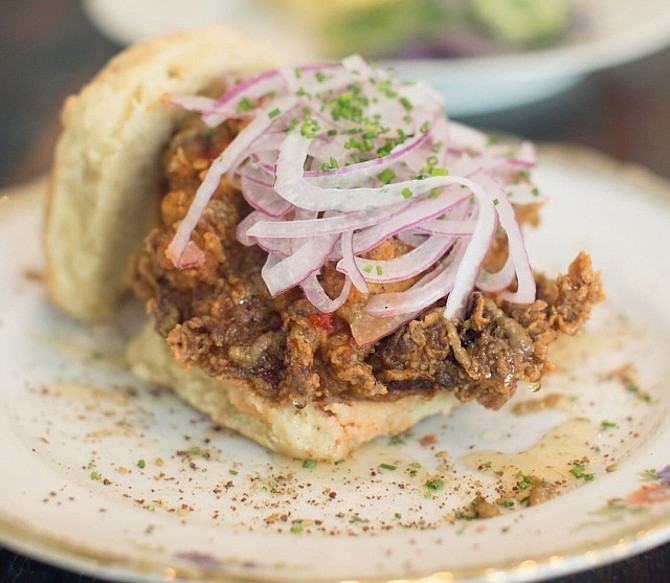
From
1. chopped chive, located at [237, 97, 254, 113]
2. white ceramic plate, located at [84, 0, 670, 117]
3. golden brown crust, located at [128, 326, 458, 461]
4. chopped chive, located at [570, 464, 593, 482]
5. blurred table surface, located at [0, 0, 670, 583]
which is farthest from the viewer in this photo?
blurred table surface, located at [0, 0, 670, 583]

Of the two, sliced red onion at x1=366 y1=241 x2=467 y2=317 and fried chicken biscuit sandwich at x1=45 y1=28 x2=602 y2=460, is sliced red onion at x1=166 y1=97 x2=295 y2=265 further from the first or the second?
sliced red onion at x1=366 y1=241 x2=467 y2=317

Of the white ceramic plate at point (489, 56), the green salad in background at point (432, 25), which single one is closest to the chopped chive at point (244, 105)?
the white ceramic plate at point (489, 56)

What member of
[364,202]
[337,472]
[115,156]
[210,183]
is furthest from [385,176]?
[115,156]

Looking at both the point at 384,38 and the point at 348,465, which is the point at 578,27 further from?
the point at 348,465

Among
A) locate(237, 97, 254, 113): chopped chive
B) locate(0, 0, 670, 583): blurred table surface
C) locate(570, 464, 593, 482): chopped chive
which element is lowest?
locate(0, 0, 670, 583): blurred table surface

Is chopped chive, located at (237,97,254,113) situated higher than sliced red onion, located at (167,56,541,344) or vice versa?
chopped chive, located at (237,97,254,113)

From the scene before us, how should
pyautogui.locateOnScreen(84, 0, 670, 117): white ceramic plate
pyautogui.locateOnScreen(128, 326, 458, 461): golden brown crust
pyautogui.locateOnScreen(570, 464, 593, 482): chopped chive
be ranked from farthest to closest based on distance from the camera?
pyautogui.locateOnScreen(84, 0, 670, 117): white ceramic plate → pyautogui.locateOnScreen(128, 326, 458, 461): golden brown crust → pyautogui.locateOnScreen(570, 464, 593, 482): chopped chive

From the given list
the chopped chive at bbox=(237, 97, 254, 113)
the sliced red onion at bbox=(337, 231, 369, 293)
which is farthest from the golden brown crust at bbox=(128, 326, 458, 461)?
the chopped chive at bbox=(237, 97, 254, 113)

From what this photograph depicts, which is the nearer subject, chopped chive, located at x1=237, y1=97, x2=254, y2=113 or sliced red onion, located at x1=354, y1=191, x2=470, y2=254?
sliced red onion, located at x1=354, y1=191, x2=470, y2=254
